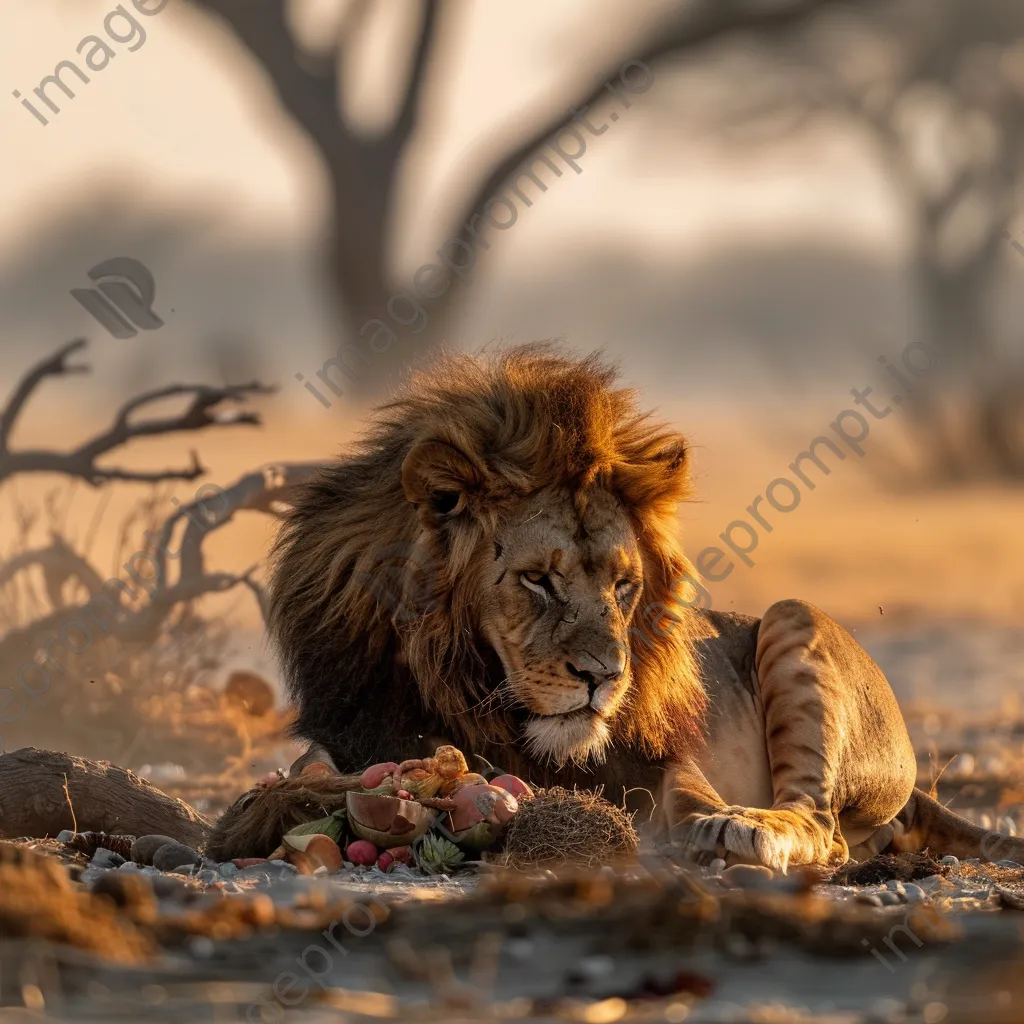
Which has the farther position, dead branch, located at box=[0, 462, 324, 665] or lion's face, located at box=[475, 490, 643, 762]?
dead branch, located at box=[0, 462, 324, 665]

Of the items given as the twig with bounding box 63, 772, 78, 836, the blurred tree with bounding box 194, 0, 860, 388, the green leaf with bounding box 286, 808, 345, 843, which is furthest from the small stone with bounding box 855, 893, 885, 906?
the blurred tree with bounding box 194, 0, 860, 388

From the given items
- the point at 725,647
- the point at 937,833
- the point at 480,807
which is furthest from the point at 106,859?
the point at 937,833

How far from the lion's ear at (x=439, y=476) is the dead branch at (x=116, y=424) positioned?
3.82 metres

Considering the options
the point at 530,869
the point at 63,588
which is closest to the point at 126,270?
the point at 63,588

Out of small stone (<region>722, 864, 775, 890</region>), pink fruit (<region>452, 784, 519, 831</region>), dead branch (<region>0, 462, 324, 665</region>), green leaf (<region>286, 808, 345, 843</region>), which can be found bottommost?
green leaf (<region>286, 808, 345, 843</region>)

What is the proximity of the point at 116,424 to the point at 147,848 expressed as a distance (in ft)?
16.7

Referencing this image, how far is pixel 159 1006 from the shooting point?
123 inches

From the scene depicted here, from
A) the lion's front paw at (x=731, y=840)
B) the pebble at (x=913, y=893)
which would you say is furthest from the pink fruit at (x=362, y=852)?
the pebble at (x=913, y=893)

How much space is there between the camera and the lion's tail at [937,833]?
6586 mm

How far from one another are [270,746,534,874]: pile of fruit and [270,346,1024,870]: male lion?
39 centimetres

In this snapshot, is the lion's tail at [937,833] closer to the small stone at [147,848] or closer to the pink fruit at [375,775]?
the pink fruit at [375,775]

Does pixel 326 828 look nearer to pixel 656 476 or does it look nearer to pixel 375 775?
pixel 375 775

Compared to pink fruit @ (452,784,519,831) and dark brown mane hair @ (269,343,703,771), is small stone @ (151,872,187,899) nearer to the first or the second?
pink fruit @ (452,784,519,831)

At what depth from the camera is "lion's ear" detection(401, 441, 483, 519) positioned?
5.47 m
